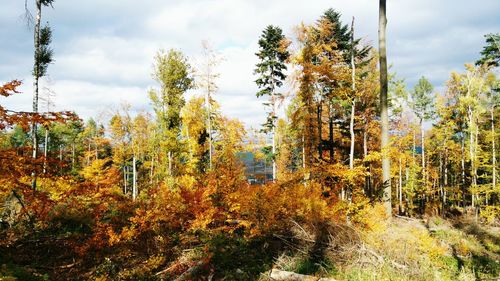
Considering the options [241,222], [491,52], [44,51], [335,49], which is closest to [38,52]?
[44,51]

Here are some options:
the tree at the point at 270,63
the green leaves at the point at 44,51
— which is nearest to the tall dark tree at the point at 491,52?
Result: the tree at the point at 270,63

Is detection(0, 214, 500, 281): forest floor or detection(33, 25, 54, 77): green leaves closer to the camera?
detection(0, 214, 500, 281): forest floor

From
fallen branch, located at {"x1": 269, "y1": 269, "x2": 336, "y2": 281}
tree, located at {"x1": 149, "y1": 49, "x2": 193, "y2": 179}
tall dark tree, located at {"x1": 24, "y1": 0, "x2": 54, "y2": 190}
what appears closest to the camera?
fallen branch, located at {"x1": 269, "y1": 269, "x2": 336, "y2": 281}

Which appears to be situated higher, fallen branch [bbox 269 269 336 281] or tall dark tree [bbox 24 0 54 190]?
tall dark tree [bbox 24 0 54 190]

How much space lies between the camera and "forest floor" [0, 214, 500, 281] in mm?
7062

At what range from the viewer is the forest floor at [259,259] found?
7.06 meters

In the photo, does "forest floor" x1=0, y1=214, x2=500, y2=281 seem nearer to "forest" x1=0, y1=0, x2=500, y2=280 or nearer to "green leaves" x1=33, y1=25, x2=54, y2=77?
"forest" x1=0, y1=0, x2=500, y2=280

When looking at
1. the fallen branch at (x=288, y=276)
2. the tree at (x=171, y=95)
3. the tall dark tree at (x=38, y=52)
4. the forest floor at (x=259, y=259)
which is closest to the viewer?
the fallen branch at (x=288, y=276)

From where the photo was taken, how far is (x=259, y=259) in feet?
27.2

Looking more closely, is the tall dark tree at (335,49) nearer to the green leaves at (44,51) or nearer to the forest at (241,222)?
the forest at (241,222)

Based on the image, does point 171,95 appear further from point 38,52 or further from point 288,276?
point 288,276

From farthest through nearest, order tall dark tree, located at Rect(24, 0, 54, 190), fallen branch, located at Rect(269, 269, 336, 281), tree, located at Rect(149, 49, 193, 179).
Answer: tree, located at Rect(149, 49, 193, 179) → tall dark tree, located at Rect(24, 0, 54, 190) → fallen branch, located at Rect(269, 269, 336, 281)

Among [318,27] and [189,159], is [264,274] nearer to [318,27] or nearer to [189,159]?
[318,27]

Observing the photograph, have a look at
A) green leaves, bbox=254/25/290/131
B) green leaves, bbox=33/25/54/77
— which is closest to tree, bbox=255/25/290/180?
green leaves, bbox=254/25/290/131
